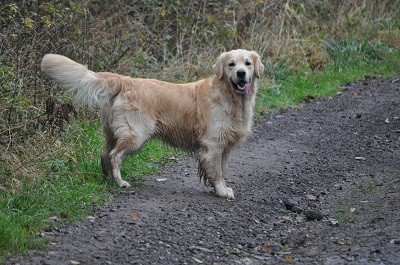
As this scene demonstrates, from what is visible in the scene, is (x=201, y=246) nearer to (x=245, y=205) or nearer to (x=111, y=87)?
(x=245, y=205)

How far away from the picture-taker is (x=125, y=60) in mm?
11008

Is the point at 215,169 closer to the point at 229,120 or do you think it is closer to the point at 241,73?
the point at 229,120

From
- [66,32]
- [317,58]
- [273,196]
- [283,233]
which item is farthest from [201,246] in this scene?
[317,58]

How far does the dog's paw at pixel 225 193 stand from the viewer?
7.82m

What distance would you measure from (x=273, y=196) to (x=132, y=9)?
4900mm

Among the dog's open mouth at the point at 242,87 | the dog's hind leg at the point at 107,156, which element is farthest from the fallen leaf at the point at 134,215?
the dog's open mouth at the point at 242,87

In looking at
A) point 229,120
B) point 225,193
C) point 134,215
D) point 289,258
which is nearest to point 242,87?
point 229,120

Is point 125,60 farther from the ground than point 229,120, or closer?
closer

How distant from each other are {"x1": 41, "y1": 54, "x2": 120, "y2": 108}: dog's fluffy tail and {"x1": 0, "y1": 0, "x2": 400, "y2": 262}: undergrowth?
0.55m

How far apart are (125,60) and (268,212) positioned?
4.15 metres

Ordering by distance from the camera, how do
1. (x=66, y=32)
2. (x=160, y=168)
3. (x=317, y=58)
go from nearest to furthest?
(x=160, y=168) < (x=66, y=32) < (x=317, y=58)

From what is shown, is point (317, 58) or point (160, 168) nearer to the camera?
point (160, 168)

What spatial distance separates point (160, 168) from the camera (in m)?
8.89

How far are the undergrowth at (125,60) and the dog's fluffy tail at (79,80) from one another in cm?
Answer: 55
